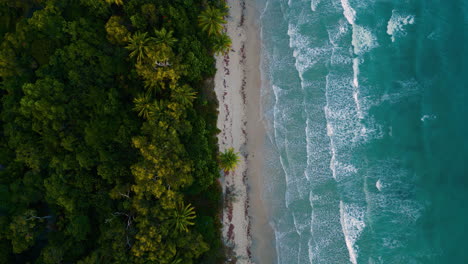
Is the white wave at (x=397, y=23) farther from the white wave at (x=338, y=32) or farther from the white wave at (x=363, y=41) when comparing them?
the white wave at (x=338, y=32)

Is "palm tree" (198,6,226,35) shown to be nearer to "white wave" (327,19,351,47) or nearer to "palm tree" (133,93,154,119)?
"palm tree" (133,93,154,119)

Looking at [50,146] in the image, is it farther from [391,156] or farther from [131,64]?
[391,156]

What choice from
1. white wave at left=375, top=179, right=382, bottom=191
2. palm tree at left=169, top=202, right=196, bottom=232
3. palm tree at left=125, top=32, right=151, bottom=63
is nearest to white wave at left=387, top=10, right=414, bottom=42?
white wave at left=375, top=179, right=382, bottom=191

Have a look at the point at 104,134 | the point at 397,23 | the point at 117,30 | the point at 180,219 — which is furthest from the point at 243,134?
the point at 397,23

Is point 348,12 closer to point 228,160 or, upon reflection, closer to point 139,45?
point 228,160

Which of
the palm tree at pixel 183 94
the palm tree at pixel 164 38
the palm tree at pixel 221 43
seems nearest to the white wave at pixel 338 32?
the palm tree at pixel 221 43

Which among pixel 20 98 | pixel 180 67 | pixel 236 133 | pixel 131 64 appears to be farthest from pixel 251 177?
pixel 20 98
